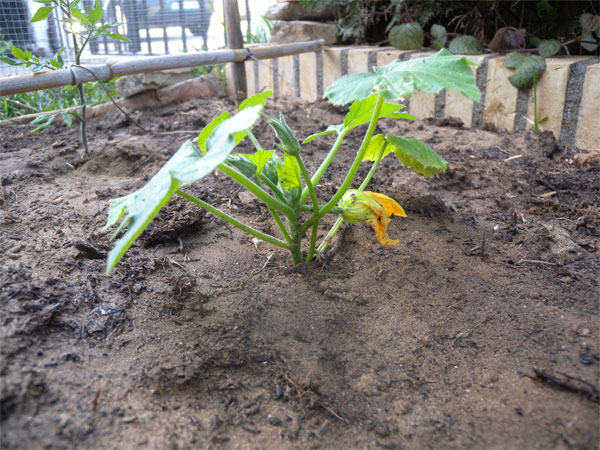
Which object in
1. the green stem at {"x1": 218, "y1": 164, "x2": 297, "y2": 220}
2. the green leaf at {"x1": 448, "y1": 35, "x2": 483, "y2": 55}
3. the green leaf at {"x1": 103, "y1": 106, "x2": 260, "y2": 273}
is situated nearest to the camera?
the green leaf at {"x1": 103, "y1": 106, "x2": 260, "y2": 273}

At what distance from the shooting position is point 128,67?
2793mm

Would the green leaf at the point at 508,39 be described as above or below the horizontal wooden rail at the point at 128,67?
above

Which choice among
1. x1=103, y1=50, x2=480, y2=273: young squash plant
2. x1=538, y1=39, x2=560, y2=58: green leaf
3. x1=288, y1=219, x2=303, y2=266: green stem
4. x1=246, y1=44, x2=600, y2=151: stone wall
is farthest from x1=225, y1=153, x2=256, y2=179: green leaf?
A: x1=538, y1=39, x2=560, y2=58: green leaf

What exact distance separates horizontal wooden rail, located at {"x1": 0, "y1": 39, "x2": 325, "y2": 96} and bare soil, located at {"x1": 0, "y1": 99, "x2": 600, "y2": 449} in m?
0.50

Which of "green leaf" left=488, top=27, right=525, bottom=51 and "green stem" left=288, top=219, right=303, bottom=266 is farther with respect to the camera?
"green leaf" left=488, top=27, right=525, bottom=51

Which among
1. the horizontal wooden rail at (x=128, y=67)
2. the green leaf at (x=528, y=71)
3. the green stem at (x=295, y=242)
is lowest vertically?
the green stem at (x=295, y=242)

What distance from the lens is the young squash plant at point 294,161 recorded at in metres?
1.04

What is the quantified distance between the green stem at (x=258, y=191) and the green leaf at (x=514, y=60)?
2.14 meters

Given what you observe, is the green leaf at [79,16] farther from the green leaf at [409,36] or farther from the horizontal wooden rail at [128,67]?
the green leaf at [409,36]

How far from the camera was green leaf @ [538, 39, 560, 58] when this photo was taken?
294 cm

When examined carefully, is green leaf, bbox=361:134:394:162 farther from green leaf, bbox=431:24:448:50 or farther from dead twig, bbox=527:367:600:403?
green leaf, bbox=431:24:448:50

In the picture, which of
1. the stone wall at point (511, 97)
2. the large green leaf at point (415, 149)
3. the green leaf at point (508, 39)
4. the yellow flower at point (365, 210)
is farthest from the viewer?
the green leaf at point (508, 39)

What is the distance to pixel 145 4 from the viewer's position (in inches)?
219

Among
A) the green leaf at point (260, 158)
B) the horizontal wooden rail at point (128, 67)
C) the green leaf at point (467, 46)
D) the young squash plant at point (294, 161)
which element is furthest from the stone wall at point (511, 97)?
the green leaf at point (260, 158)
